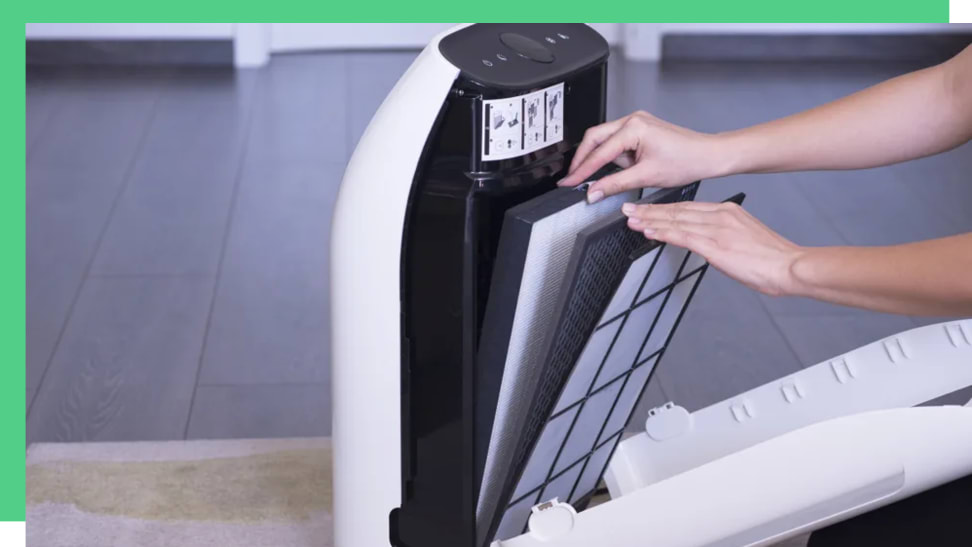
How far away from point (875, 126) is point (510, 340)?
402 mm

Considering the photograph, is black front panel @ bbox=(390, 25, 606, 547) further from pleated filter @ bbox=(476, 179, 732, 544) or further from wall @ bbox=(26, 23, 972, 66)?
wall @ bbox=(26, 23, 972, 66)

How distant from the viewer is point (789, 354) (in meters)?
1.88

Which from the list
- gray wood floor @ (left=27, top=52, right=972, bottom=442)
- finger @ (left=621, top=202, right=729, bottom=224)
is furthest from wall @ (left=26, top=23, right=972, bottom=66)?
finger @ (left=621, top=202, right=729, bottom=224)

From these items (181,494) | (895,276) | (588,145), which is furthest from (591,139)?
(181,494)

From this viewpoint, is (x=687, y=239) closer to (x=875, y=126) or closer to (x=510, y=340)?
(x=510, y=340)

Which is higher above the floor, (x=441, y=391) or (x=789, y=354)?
(x=441, y=391)

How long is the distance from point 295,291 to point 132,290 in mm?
287

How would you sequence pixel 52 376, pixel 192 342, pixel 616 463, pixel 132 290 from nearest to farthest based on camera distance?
pixel 616 463, pixel 52 376, pixel 192 342, pixel 132 290

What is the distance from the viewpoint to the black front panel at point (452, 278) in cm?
84

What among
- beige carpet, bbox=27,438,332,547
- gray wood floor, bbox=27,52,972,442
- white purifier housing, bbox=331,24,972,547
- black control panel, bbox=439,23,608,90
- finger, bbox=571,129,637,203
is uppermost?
black control panel, bbox=439,23,608,90

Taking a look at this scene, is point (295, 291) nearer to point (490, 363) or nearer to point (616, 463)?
point (616, 463)

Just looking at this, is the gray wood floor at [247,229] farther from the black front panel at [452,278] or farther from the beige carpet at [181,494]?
the black front panel at [452,278]

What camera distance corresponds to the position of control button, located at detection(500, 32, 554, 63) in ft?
Answer: 2.90

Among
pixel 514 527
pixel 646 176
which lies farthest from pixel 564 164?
pixel 514 527
